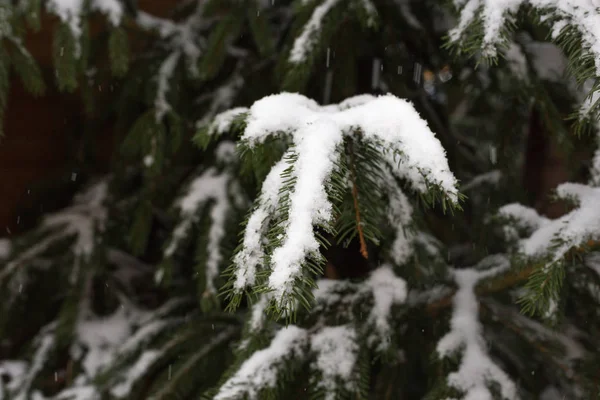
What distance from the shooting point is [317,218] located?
68 cm

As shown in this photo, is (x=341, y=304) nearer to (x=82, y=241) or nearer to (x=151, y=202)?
(x=151, y=202)

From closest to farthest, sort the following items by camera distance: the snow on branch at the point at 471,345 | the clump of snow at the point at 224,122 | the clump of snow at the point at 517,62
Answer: the clump of snow at the point at 224,122, the snow on branch at the point at 471,345, the clump of snow at the point at 517,62

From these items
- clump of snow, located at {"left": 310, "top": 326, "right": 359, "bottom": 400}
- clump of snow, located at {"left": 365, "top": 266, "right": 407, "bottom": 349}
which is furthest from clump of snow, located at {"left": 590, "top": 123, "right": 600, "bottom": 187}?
clump of snow, located at {"left": 310, "top": 326, "right": 359, "bottom": 400}

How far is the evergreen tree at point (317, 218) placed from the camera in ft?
2.67

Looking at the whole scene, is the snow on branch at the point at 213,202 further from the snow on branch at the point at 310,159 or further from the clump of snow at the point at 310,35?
the snow on branch at the point at 310,159

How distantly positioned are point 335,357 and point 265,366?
158 mm

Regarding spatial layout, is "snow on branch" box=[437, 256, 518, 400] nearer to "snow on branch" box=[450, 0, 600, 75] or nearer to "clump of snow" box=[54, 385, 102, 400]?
"snow on branch" box=[450, 0, 600, 75]

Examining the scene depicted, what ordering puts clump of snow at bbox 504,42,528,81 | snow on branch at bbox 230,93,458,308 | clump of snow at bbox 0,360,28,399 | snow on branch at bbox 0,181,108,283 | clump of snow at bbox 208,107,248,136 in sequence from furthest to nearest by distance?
1. snow on branch at bbox 0,181,108,283
2. clump of snow at bbox 0,360,28,399
3. clump of snow at bbox 504,42,528,81
4. clump of snow at bbox 208,107,248,136
5. snow on branch at bbox 230,93,458,308

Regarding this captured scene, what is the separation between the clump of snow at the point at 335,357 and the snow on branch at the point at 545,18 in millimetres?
667

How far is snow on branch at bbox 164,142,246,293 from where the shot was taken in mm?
1473

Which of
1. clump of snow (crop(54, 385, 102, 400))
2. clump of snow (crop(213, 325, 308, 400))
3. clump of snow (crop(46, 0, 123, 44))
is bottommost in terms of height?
clump of snow (crop(54, 385, 102, 400))

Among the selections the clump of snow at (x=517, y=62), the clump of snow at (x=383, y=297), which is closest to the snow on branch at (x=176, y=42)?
the clump of snow at (x=383, y=297)

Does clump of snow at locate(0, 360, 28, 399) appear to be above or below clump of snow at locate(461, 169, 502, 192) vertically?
below

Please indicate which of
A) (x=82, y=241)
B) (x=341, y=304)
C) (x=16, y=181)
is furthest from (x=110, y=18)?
(x=16, y=181)
